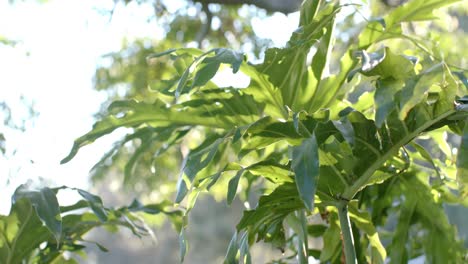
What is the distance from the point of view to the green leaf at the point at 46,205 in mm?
1337

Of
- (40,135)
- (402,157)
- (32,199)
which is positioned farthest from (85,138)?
(40,135)

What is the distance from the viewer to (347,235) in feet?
4.42

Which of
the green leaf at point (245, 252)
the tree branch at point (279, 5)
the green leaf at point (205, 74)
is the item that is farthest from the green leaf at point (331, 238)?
the tree branch at point (279, 5)

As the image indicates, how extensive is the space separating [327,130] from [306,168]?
17 cm

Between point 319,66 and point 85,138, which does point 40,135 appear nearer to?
point 85,138

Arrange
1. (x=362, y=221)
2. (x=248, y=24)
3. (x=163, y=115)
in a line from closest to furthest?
1. (x=362, y=221)
2. (x=163, y=115)
3. (x=248, y=24)

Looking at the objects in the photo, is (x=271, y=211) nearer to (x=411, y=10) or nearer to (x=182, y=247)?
(x=182, y=247)

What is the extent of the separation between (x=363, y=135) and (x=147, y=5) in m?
2.33

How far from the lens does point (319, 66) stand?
4.87ft

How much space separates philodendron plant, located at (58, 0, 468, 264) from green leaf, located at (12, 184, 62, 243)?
0.36 feet

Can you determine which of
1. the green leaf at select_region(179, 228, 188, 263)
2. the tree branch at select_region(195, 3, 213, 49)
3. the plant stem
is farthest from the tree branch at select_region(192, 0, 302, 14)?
the green leaf at select_region(179, 228, 188, 263)

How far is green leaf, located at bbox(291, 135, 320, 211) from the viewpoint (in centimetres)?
106

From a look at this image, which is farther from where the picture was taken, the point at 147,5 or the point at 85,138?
the point at 147,5

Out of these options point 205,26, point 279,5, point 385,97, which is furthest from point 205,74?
point 205,26
